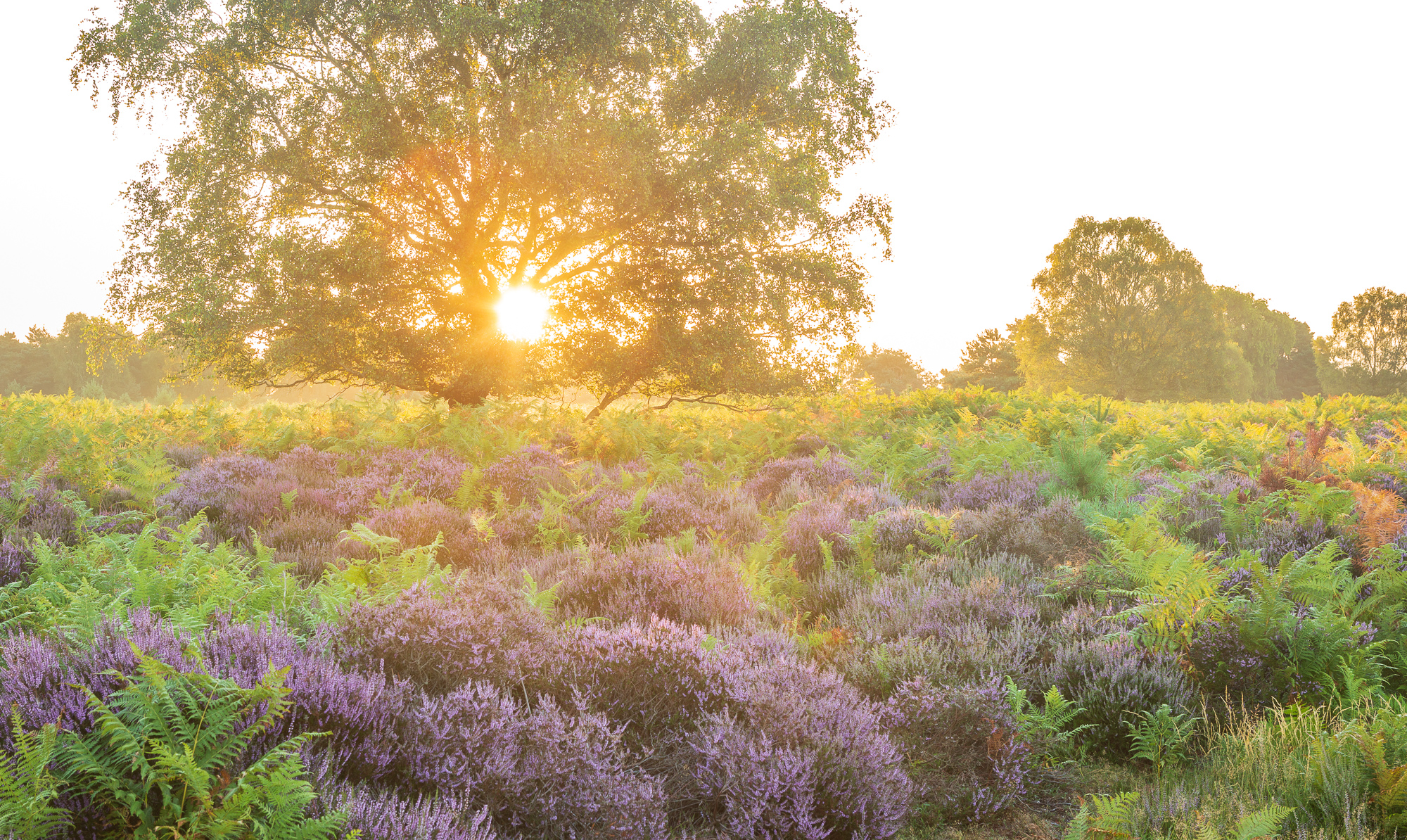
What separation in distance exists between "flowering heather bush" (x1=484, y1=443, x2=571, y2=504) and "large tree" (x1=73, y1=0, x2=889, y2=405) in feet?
19.7

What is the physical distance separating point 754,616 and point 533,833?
2091 mm

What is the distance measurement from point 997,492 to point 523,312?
10.9 meters

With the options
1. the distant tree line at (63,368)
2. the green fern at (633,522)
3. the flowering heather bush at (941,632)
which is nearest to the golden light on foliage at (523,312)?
the green fern at (633,522)

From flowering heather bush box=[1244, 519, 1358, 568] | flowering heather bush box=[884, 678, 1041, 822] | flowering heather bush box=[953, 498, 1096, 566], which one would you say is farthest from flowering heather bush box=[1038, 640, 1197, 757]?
flowering heather bush box=[1244, 519, 1358, 568]

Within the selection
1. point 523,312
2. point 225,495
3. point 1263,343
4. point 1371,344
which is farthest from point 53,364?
point 1371,344

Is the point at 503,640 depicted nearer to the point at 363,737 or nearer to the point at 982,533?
the point at 363,737

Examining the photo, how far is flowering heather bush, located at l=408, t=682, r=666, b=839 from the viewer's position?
7.61ft

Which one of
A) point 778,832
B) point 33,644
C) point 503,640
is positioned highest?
point 33,644

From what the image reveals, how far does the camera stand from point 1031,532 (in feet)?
18.2

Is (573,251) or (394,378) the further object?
(573,251)

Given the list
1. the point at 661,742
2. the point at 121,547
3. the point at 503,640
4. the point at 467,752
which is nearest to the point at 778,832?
the point at 661,742

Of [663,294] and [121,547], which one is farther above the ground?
[663,294]

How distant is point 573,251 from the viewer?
15195 mm

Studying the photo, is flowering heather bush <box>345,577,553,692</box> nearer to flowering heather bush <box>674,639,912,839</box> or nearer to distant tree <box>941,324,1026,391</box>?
flowering heather bush <box>674,639,912,839</box>
